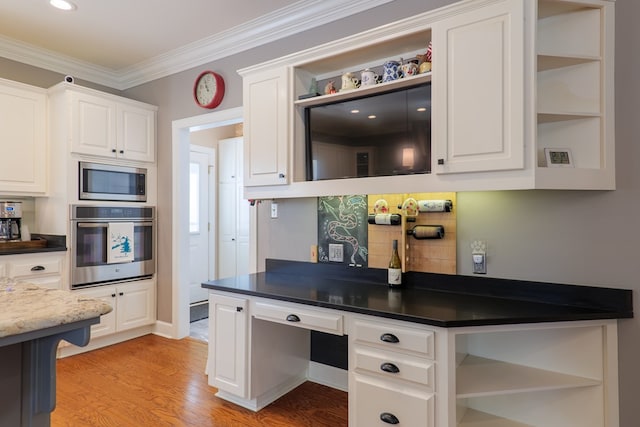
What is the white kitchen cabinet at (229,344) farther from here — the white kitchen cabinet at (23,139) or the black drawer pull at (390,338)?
→ the white kitchen cabinet at (23,139)

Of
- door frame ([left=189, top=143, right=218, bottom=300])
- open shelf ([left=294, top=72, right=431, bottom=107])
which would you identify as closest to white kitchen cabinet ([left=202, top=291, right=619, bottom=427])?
open shelf ([left=294, top=72, right=431, bottom=107])

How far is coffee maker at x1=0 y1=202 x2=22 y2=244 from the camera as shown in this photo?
3.29 m

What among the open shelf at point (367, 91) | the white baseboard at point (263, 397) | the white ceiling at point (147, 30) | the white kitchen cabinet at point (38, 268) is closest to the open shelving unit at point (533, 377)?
the white baseboard at point (263, 397)

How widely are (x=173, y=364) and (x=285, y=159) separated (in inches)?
78.4

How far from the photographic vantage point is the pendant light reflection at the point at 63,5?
106 inches

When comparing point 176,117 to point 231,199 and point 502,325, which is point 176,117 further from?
point 502,325

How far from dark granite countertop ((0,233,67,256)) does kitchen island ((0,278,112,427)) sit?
2.20 meters

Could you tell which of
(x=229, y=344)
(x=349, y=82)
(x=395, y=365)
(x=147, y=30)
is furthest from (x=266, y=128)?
(x=395, y=365)

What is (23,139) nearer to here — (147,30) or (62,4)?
(62,4)

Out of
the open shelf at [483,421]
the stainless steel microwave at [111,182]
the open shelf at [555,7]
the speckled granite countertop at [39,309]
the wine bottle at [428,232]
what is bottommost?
the open shelf at [483,421]

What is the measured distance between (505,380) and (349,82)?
1.89 meters

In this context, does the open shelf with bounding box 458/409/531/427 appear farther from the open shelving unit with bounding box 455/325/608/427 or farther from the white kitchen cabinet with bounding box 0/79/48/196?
the white kitchen cabinet with bounding box 0/79/48/196

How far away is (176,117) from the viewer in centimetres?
374

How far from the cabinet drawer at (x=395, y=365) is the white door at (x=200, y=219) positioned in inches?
143
